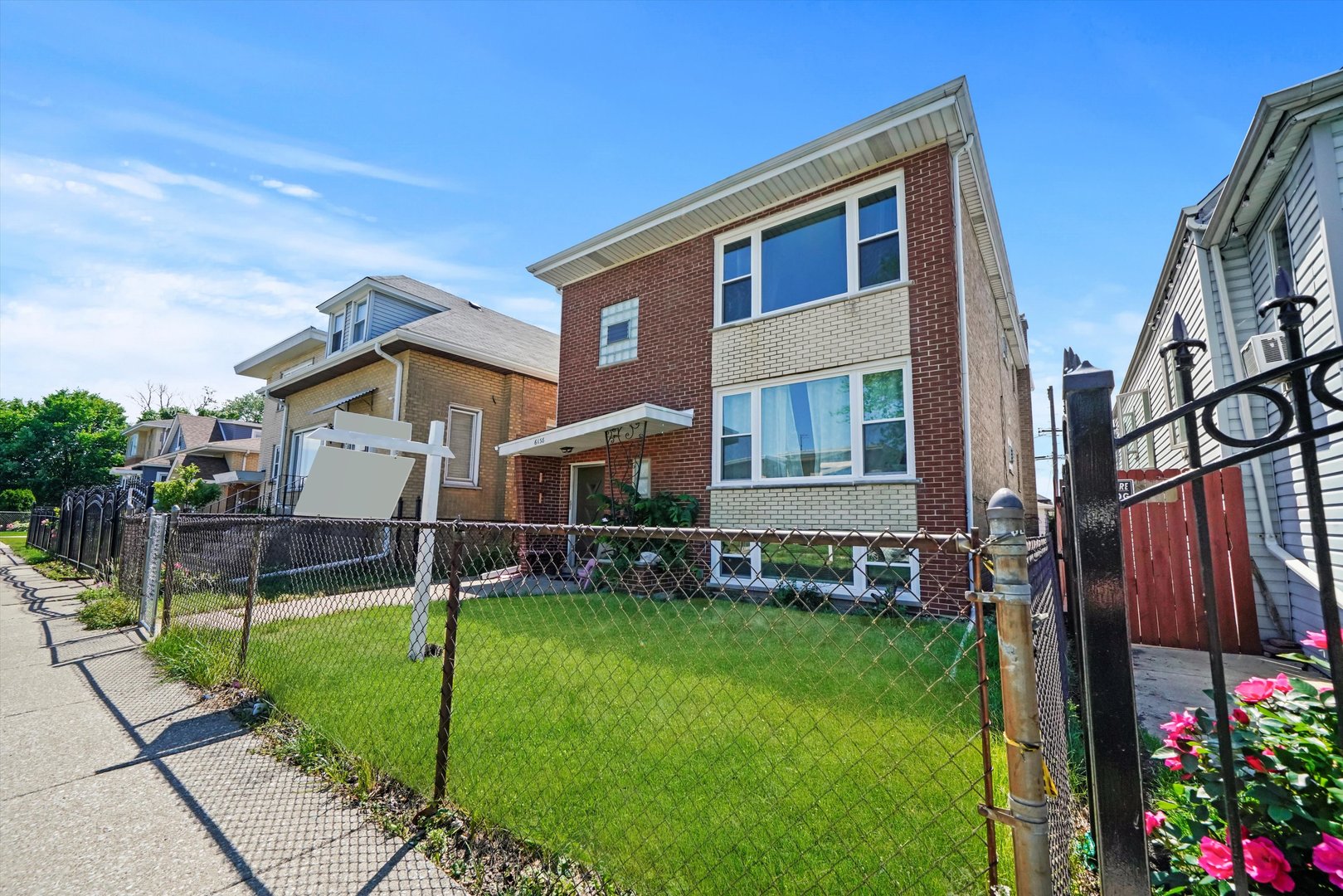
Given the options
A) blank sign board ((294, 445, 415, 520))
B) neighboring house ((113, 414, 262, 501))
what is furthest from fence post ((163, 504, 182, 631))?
neighboring house ((113, 414, 262, 501))

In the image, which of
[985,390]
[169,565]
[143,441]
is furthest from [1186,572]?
[143,441]

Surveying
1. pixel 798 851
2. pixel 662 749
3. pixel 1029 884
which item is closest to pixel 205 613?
pixel 662 749

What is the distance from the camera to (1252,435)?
6344 millimetres

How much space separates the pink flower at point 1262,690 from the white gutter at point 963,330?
18.5ft

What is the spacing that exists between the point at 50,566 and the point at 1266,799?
1897 centimetres

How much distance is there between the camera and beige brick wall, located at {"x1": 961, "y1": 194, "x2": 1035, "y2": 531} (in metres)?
8.09

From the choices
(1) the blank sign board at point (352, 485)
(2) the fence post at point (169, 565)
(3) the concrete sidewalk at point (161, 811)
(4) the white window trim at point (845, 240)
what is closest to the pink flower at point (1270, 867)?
(3) the concrete sidewalk at point (161, 811)

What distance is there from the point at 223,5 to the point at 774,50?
5.82 metres

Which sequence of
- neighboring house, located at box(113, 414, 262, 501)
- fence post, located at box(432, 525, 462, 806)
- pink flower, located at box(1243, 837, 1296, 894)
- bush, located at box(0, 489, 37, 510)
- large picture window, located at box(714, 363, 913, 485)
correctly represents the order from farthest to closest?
bush, located at box(0, 489, 37, 510) → neighboring house, located at box(113, 414, 262, 501) → large picture window, located at box(714, 363, 913, 485) → fence post, located at box(432, 525, 462, 806) → pink flower, located at box(1243, 837, 1296, 894)

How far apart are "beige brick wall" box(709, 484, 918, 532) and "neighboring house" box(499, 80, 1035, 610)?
0.09 feet

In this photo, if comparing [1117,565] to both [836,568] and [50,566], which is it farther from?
[50,566]

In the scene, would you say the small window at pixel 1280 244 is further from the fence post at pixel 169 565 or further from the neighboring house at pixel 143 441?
the neighboring house at pixel 143 441

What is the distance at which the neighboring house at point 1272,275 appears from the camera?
4766mm

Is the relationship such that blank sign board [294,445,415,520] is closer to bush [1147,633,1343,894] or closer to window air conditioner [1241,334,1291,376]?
bush [1147,633,1343,894]
